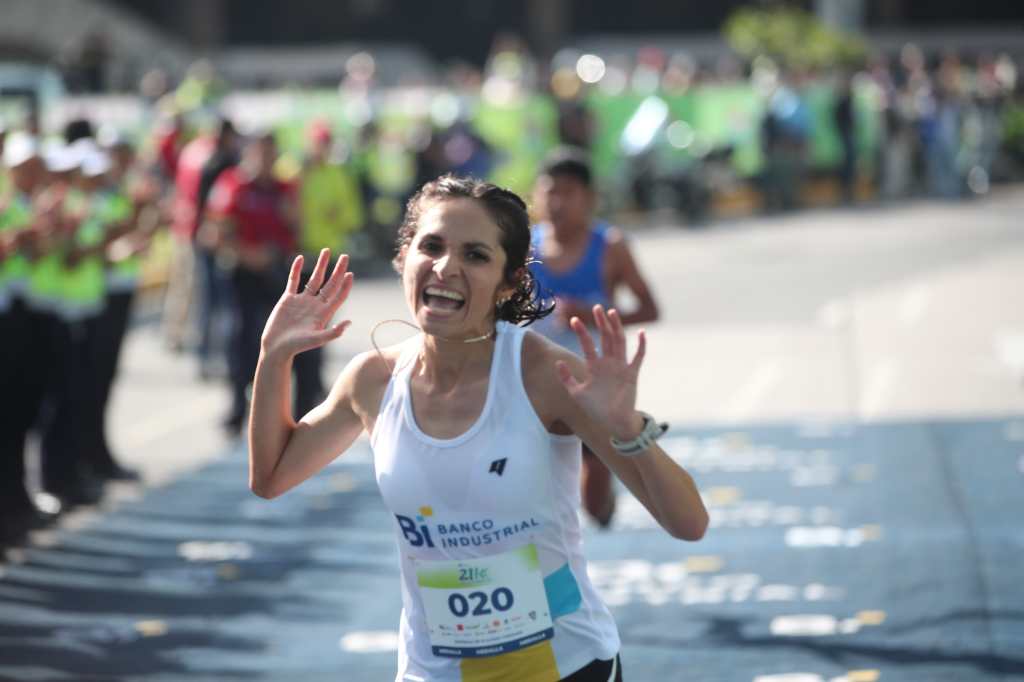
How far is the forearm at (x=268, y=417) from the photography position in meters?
4.34

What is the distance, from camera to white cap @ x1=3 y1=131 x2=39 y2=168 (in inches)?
411

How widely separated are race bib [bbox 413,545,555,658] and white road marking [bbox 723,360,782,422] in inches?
367

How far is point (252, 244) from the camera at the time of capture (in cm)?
1280

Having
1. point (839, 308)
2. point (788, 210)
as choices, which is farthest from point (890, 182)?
point (839, 308)

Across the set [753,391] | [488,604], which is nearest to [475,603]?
[488,604]

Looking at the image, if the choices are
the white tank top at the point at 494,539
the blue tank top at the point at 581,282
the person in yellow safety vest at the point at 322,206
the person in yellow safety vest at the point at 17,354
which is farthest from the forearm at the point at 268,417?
the person in yellow safety vest at the point at 322,206

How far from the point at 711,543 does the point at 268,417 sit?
17.9ft

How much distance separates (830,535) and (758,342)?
7.64 metres

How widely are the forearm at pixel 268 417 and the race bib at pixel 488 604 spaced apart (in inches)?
17.4

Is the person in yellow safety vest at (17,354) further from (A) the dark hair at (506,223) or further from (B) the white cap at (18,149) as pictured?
(A) the dark hair at (506,223)

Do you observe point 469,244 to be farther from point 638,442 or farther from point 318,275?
point 638,442

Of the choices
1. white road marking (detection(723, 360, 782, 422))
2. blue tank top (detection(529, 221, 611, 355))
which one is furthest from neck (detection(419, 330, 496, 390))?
white road marking (detection(723, 360, 782, 422))

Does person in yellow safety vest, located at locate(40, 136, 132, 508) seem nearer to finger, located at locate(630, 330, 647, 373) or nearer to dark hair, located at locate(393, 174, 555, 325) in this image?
dark hair, located at locate(393, 174, 555, 325)

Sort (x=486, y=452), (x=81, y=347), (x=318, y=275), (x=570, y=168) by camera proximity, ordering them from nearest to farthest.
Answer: (x=486, y=452), (x=318, y=275), (x=570, y=168), (x=81, y=347)
